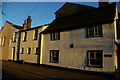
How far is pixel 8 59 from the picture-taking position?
84.1 ft

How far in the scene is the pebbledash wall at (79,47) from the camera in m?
11.2

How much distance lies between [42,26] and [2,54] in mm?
14851

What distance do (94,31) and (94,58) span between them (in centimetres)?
282

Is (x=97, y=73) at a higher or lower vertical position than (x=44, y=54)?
lower

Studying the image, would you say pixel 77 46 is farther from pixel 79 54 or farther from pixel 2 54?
pixel 2 54

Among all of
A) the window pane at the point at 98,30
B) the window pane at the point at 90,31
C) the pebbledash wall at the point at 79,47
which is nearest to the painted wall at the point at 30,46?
the pebbledash wall at the point at 79,47

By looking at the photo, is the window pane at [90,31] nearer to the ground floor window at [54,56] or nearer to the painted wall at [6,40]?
the ground floor window at [54,56]

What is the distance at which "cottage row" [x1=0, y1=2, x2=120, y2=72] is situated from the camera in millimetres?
11367

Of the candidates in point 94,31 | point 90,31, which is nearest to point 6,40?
point 90,31

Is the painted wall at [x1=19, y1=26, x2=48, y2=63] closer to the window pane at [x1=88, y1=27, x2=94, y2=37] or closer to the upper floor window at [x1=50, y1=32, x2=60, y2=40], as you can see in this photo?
the upper floor window at [x1=50, y1=32, x2=60, y2=40]

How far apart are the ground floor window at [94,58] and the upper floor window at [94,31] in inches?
68.8

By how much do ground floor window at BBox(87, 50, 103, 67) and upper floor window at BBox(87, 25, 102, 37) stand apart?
5.73ft

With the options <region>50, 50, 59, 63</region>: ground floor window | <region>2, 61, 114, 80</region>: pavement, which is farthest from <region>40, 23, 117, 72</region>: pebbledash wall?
<region>2, 61, 114, 80</region>: pavement

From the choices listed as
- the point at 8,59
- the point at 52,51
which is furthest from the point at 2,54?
the point at 52,51
